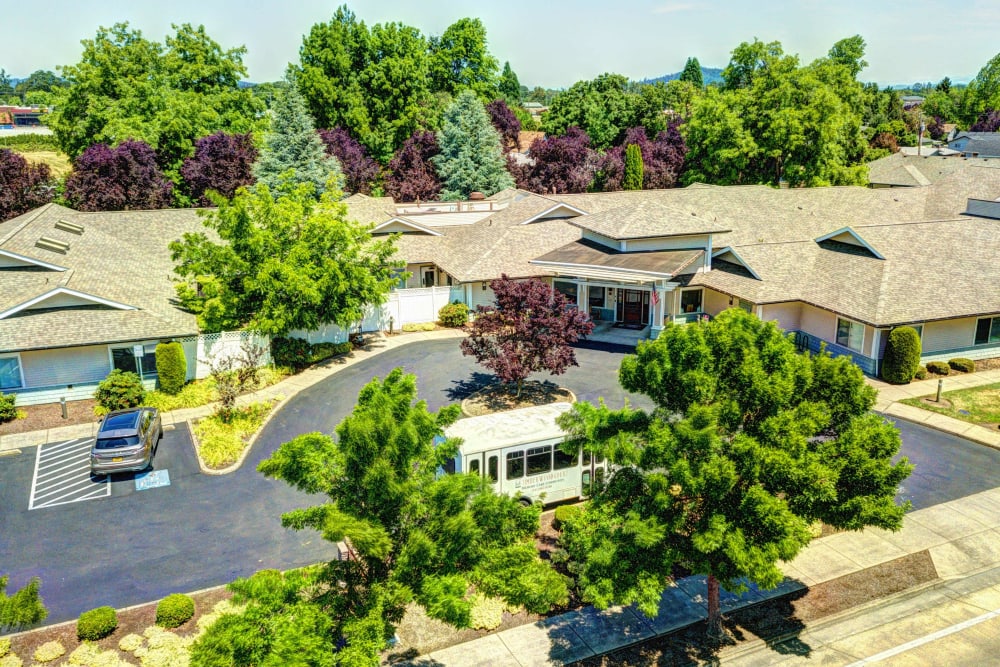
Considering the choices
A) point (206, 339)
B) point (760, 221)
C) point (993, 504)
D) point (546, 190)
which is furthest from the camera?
point (546, 190)

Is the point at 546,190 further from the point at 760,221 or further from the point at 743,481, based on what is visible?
the point at 743,481

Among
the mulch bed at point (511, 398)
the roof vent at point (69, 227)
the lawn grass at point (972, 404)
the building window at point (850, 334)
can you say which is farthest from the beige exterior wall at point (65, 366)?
the lawn grass at point (972, 404)

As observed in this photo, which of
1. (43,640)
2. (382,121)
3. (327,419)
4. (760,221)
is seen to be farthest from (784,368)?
(382,121)

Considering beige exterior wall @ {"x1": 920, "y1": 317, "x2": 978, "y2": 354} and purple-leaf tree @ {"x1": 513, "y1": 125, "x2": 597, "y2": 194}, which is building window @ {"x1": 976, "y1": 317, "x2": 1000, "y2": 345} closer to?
beige exterior wall @ {"x1": 920, "y1": 317, "x2": 978, "y2": 354}

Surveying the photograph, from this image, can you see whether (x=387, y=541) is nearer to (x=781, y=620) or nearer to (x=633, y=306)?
(x=781, y=620)

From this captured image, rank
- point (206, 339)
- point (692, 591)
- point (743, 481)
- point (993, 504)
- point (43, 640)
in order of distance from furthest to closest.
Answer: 1. point (206, 339)
2. point (993, 504)
3. point (692, 591)
4. point (43, 640)
5. point (743, 481)

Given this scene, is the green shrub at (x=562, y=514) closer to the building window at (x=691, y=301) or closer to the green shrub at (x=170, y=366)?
the green shrub at (x=170, y=366)

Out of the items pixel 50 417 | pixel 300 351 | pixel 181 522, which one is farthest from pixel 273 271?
pixel 181 522
